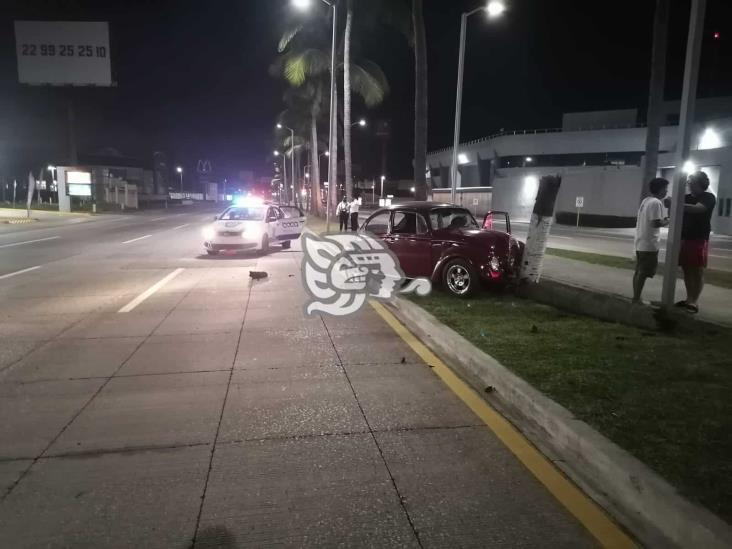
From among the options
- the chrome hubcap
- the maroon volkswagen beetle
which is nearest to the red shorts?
the maroon volkswagen beetle

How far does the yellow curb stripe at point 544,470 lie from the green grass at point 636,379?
0.44m

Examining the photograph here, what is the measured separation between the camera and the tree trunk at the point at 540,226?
8539mm

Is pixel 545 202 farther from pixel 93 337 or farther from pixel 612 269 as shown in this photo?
pixel 93 337

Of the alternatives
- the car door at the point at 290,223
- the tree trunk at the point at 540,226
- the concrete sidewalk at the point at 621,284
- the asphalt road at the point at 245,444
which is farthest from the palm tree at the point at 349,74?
the asphalt road at the point at 245,444

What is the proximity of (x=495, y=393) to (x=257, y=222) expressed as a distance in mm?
12711

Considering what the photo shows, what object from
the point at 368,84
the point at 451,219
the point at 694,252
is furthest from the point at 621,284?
the point at 368,84

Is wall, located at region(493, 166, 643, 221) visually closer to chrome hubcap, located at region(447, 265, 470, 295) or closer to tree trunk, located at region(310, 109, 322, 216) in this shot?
tree trunk, located at region(310, 109, 322, 216)

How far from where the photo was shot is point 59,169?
45.0m

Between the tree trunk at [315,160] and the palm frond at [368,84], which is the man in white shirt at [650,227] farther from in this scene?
the tree trunk at [315,160]

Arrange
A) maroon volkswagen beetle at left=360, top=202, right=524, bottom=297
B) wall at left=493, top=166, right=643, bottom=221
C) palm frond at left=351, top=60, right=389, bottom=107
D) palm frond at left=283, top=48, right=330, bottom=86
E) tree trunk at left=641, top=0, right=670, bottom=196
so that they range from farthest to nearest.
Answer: wall at left=493, top=166, right=643, bottom=221
palm frond at left=283, top=48, right=330, bottom=86
palm frond at left=351, top=60, right=389, bottom=107
tree trunk at left=641, top=0, right=670, bottom=196
maroon volkswagen beetle at left=360, top=202, right=524, bottom=297

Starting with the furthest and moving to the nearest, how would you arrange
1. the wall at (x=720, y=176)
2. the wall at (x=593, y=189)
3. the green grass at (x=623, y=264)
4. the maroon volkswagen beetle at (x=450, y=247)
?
1. the wall at (x=593, y=189)
2. the wall at (x=720, y=176)
3. the green grass at (x=623, y=264)
4. the maroon volkswagen beetle at (x=450, y=247)

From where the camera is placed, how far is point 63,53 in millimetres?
44656

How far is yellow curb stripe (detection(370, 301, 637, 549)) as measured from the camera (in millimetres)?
2955

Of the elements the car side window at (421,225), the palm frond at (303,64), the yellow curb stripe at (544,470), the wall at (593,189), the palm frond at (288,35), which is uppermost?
the palm frond at (288,35)
